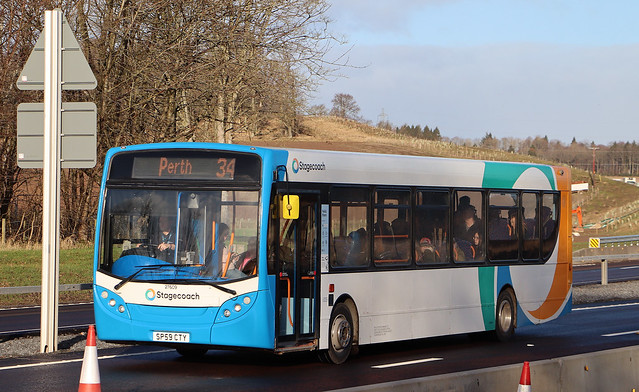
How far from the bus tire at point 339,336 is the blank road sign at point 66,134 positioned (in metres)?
3.91

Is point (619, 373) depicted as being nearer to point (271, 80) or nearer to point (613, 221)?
point (271, 80)

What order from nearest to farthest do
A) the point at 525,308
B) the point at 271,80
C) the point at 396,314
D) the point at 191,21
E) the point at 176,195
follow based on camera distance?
the point at 176,195 → the point at 396,314 → the point at 525,308 → the point at 191,21 → the point at 271,80

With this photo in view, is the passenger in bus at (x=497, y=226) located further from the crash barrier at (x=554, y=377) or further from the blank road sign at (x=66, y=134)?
the crash barrier at (x=554, y=377)

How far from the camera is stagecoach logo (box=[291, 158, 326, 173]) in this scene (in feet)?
44.4

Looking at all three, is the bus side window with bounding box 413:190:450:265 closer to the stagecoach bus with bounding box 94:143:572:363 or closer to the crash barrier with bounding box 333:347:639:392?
the stagecoach bus with bounding box 94:143:572:363

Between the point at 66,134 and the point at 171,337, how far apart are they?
3.70 m

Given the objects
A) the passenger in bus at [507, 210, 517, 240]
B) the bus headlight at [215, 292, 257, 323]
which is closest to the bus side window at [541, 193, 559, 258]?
the passenger in bus at [507, 210, 517, 240]

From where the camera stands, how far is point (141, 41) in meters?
32.4

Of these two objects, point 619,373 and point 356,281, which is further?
point 356,281

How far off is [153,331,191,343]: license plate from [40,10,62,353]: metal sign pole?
7.49 ft

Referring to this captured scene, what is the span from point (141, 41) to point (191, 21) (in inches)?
Result: 71.3

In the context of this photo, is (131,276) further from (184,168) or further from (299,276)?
(299,276)

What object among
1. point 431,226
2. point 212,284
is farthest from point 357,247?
point 212,284

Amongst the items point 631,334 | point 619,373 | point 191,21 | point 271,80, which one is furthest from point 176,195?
point 271,80
